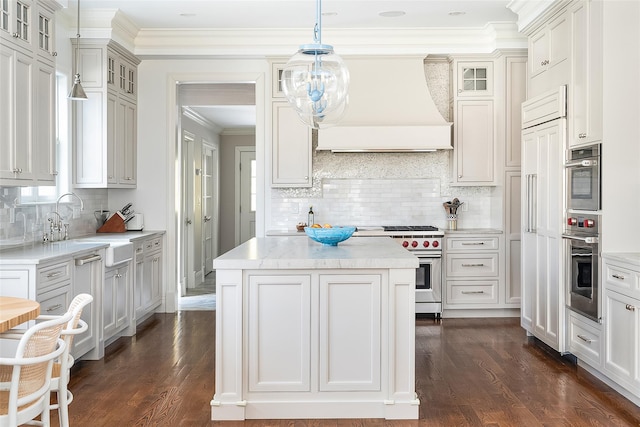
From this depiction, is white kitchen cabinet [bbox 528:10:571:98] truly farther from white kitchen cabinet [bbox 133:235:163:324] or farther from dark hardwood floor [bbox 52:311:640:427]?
white kitchen cabinet [bbox 133:235:163:324]

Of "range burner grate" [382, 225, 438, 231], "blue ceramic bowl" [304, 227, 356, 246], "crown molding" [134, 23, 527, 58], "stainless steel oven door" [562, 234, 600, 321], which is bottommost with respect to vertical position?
"stainless steel oven door" [562, 234, 600, 321]

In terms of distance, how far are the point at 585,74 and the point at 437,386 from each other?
7.72ft

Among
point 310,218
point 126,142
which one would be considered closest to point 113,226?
point 126,142

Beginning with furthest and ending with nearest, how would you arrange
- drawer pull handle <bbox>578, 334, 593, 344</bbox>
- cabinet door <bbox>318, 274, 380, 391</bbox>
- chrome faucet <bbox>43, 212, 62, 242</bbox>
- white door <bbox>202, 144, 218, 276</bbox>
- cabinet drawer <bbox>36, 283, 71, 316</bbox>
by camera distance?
white door <bbox>202, 144, 218, 276</bbox> < chrome faucet <bbox>43, 212, 62, 242</bbox> < drawer pull handle <bbox>578, 334, 593, 344</bbox> < cabinet drawer <bbox>36, 283, 71, 316</bbox> < cabinet door <bbox>318, 274, 380, 391</bbox>

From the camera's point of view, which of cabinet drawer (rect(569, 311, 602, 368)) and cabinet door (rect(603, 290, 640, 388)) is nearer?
cabinet door (rect(603, 290, 640, 388))

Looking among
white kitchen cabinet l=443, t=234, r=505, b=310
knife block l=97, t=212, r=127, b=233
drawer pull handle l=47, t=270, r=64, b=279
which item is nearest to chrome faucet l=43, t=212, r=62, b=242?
knife block l=97, t=212, r=127, b=233

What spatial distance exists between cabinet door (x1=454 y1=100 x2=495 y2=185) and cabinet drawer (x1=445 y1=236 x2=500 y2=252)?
0.60 metres

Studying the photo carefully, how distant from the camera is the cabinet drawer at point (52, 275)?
12.0 ft

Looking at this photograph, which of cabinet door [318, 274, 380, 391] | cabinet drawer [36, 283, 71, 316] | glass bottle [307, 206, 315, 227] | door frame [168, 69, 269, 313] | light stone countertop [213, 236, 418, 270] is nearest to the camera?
light stone countertop [213, 236, 418, 270]

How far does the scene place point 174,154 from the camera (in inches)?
258

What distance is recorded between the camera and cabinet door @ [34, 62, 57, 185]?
4223mm

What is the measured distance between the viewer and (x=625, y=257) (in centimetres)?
367

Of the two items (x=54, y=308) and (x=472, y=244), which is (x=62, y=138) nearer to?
(x=54, y=308)

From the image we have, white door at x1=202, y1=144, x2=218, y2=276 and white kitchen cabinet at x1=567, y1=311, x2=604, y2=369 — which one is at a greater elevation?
white door at x1=202, y1=144, x2=218, y2=276
